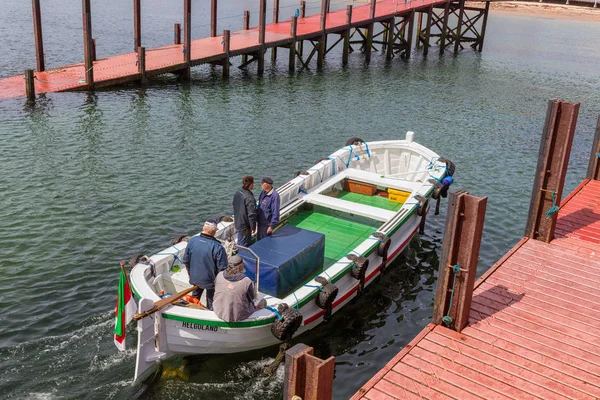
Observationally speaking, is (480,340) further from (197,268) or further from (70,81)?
(70,81)

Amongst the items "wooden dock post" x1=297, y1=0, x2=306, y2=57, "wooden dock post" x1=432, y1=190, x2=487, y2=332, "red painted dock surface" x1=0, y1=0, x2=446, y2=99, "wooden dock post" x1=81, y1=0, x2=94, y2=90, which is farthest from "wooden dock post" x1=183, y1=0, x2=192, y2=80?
"wooden dock post" x1=432, y1=190, x2=487, y2=332

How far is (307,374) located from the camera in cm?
612

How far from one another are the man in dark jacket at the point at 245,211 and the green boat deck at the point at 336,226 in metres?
1.98

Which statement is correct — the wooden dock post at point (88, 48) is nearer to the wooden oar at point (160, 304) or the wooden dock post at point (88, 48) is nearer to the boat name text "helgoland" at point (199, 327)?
the wooden oar at point (160, 304)

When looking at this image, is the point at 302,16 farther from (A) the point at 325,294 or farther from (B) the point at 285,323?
(B) the point at 285,323

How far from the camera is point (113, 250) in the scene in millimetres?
14258

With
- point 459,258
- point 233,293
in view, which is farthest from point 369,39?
point 233,293

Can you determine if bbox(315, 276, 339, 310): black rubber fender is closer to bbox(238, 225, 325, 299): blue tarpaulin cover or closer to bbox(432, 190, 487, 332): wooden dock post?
bbox(238, 225, 325, 299): blue tarpaulin cover

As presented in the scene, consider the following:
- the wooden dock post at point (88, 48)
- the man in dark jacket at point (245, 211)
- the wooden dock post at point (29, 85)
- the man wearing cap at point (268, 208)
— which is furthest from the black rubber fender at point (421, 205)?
the wooden dock post at point (88, 48)

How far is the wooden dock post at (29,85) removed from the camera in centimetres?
2467

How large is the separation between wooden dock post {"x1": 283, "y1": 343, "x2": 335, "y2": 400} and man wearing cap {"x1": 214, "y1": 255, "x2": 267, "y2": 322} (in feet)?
10.8

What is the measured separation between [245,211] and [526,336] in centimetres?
547

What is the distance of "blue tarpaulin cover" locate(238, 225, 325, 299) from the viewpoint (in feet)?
35.1

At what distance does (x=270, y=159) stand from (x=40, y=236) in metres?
8.71
